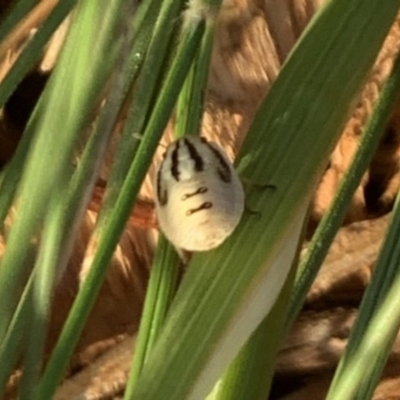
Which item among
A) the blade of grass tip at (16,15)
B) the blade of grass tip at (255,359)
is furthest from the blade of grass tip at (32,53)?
the blade of grass tip at (255,359)

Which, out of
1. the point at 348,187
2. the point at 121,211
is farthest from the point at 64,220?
the point at 348,187

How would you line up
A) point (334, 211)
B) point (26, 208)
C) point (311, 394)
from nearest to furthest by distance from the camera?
1. point (26, 208)
2. point (334, 211)
3. point (311, 394)

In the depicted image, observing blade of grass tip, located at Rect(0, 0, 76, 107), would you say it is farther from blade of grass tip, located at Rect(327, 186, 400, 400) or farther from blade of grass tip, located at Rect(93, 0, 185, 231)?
blade of grass tip, located at Rect(327, 186, 400, 400)

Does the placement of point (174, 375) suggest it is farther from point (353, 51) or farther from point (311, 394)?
point (311, 394)

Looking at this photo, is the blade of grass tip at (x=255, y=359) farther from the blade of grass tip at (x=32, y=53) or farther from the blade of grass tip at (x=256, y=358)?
the blade of grass tip at (x=32, y=53)

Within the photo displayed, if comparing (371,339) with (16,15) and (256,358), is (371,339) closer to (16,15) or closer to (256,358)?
(256,358)

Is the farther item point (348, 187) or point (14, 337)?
point (348, 187)

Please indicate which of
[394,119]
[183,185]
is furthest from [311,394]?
[183,185]
